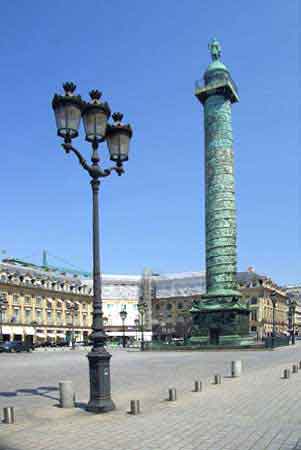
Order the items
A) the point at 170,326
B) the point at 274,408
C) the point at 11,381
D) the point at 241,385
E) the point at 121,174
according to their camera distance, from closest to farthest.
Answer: the point at 274,408 → the point at 121,174 → the point at 241,385 → the point at 11,381 → the point at 170,326

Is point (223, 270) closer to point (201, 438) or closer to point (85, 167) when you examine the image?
point (85, 167)

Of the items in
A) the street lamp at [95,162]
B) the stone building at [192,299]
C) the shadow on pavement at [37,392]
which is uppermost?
the street lamp at [95,162]

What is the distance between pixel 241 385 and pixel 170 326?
9914cm

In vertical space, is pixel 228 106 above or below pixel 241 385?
above

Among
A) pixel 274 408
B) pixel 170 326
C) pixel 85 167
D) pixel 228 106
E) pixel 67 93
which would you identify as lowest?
pixel 170 326

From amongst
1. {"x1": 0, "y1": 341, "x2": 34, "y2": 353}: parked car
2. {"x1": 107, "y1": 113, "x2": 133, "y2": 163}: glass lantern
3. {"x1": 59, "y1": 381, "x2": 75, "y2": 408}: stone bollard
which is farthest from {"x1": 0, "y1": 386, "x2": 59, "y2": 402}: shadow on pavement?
{"x1": 0, "y1": 341, "x2": 34, "y2": 353}: parked car

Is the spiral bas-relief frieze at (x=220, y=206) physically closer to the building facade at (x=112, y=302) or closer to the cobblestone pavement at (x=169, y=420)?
the cobblestone pavement at (x=169, y=420)

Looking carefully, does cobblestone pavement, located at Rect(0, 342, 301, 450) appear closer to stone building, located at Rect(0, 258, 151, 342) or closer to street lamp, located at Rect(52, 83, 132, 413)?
street lamp, located at Rect(52, 83, 132, 413)

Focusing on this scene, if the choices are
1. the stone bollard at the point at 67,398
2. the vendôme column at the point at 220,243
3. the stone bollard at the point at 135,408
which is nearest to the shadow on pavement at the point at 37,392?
the stone bollard at the point at 67,398

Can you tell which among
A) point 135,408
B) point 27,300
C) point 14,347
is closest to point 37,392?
point 135,408

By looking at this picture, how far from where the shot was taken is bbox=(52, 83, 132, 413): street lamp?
10.9 m

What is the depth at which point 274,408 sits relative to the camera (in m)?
10.8

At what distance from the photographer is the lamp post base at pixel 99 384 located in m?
10.7

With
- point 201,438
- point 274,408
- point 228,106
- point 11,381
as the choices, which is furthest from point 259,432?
point 228,106
